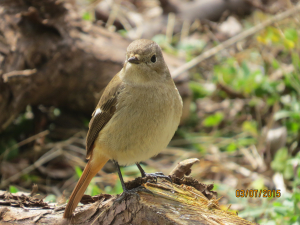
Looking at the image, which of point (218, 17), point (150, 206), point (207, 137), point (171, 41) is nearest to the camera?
point (150, 206)

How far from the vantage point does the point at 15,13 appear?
4457 millimetres

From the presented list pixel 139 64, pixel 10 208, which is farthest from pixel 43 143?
pixel 139 64

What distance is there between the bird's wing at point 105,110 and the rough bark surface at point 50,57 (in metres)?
1.50

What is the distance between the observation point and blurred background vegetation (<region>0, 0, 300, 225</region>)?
4.14m

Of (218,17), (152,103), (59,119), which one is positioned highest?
(218,17)

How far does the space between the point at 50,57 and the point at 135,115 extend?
216 centimetres

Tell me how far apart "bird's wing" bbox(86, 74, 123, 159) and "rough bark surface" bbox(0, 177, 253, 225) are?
0.50 meters

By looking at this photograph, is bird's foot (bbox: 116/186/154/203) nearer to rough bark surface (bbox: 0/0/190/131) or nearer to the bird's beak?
the bird's beak

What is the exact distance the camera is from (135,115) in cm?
275

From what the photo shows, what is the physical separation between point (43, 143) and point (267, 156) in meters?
2.87

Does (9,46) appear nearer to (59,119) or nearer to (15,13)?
(15,13)
